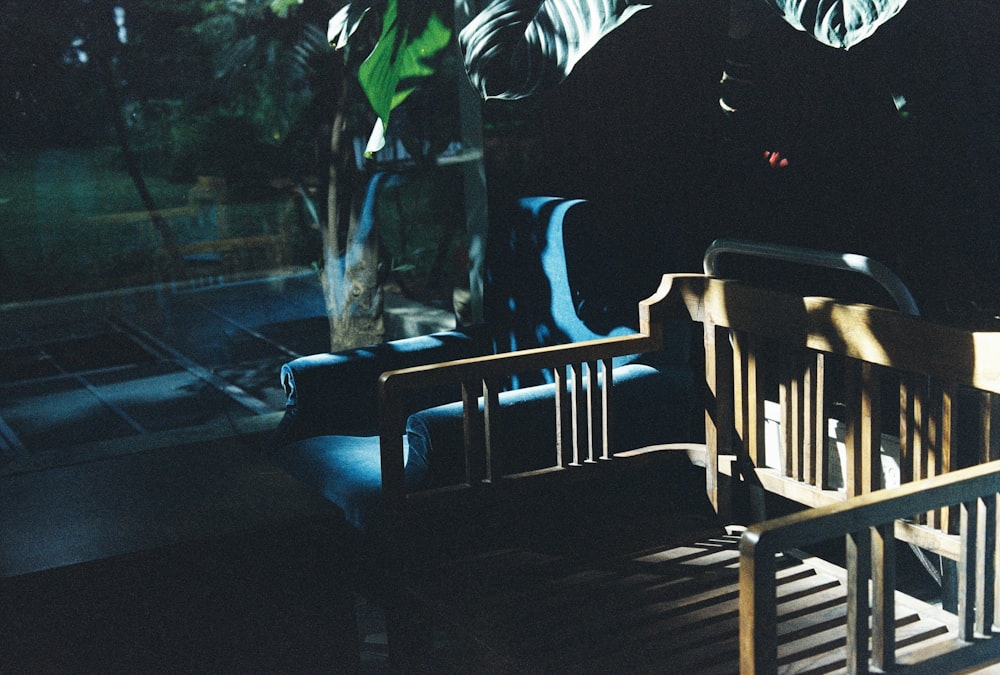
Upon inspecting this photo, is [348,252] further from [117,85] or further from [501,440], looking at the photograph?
[501,440]

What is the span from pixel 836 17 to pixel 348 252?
70.9 inches

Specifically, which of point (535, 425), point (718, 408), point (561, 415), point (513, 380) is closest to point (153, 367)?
point (513, 380)

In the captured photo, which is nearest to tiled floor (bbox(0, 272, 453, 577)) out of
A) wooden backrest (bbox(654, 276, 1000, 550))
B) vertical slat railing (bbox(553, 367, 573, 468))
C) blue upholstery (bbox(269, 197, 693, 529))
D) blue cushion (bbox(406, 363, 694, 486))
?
blue upholstery (bbox(269, 197, 693, 529))

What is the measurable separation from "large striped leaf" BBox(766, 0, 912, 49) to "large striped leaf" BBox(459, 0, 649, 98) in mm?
343

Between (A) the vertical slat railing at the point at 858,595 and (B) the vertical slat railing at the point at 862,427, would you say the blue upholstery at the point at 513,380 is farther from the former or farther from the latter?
(A) the vertical slat railing at the point at 858,595

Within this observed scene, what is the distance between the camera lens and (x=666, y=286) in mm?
2275

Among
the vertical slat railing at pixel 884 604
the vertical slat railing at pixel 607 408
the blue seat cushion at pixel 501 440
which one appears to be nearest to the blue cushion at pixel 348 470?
the blue seat cushion at pixel 501 440

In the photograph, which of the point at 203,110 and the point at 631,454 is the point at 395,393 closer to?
the point at 631,454

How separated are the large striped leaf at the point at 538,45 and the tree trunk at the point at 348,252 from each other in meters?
1.16

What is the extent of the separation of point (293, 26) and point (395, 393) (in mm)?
1521

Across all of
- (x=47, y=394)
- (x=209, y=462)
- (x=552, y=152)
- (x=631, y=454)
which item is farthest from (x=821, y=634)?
(x=47, y=394)

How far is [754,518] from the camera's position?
220 cm

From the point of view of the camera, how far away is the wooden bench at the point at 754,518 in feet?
4.69

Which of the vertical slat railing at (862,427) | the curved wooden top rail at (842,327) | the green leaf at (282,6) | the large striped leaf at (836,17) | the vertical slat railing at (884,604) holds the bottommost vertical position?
the vertical slat railing at (884,604)
